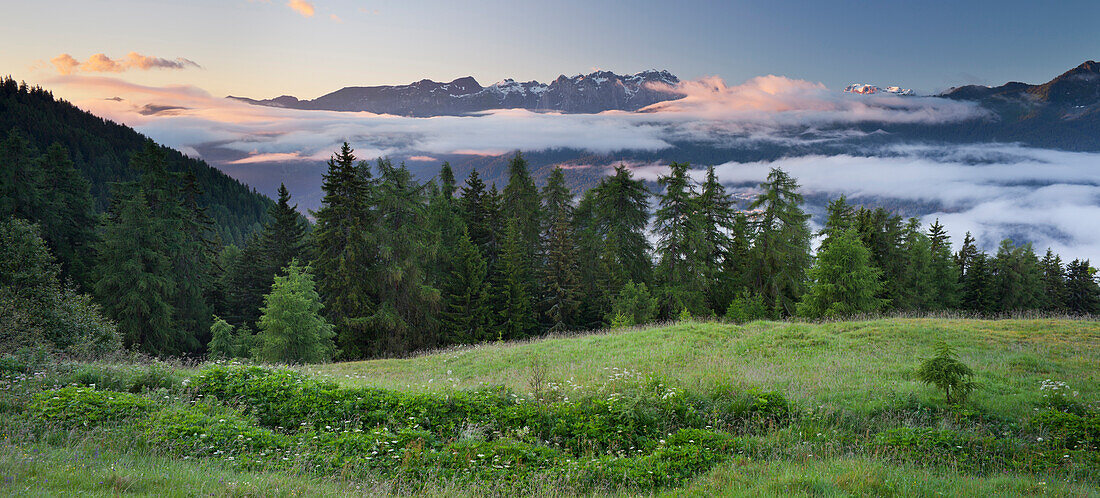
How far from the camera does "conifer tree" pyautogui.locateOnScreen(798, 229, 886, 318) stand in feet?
97.7

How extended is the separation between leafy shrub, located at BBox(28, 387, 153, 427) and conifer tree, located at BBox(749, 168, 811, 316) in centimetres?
3908

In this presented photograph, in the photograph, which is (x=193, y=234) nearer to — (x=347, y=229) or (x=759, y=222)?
(x=347, y=229)

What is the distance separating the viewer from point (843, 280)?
30.0 metres

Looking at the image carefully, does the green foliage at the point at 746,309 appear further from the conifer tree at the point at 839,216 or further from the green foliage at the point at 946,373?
the green foliage at the point at 946,373

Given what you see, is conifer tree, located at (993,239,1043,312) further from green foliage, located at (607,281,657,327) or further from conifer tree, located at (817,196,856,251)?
green foliage, located at (607,281,657,327)

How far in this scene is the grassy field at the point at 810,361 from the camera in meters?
11.0

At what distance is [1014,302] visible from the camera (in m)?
52.1

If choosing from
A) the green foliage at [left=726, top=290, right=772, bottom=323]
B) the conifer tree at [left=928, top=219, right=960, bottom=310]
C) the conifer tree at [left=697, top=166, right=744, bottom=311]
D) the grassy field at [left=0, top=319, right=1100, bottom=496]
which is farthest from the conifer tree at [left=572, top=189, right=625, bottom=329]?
the conifer tree at [left=928, top=219, right=960, bottom=310]

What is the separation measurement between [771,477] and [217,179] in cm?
18079

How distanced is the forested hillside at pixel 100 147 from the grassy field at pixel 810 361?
121 metres

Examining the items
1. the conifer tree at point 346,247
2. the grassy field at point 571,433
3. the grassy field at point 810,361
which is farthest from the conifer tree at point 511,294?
the grassy field at point 571,433

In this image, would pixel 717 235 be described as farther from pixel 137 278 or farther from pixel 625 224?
pixel 137 278

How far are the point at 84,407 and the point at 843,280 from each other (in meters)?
33.7

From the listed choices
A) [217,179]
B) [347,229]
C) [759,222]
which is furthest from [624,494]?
[217,179]
